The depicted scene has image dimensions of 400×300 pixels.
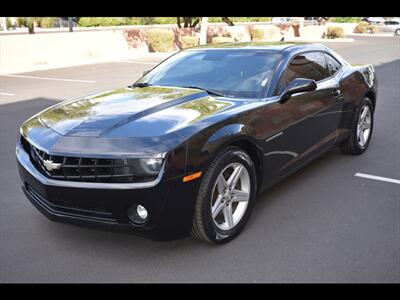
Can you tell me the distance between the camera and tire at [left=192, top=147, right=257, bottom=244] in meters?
3.17

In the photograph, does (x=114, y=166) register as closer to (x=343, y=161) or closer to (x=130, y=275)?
(x=130, y=275)

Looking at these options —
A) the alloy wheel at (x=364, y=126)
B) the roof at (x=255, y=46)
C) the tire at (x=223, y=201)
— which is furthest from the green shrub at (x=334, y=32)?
the tire at (x=223, y=201)

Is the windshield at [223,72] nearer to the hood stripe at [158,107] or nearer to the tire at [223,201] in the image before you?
the hood stripe at [158,107]

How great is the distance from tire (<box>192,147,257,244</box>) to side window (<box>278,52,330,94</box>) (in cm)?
94

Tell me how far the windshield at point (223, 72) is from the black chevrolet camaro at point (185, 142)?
13 mm

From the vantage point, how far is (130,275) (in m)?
3.02

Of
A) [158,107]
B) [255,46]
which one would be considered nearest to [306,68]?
[255,46]

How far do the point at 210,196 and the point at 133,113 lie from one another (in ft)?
2.88

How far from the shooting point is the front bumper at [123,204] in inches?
114

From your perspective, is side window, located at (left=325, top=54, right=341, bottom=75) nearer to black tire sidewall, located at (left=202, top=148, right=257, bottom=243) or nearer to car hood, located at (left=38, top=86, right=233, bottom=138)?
car hood, located at (left=38, top=86, right=233, bottom=138)

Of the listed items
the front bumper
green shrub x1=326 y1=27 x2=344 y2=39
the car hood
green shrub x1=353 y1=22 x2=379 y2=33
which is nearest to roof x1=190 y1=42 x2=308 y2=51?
the car hood

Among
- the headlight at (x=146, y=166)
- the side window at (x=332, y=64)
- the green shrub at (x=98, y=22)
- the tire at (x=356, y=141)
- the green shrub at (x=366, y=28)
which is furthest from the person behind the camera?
the green shrub at (x=366, y=28)
